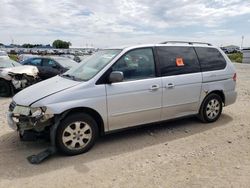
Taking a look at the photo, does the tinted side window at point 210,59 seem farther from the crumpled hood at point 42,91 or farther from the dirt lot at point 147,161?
the crumpled hood at point 42,91

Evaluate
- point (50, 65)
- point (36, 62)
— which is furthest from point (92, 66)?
point (36, 62)

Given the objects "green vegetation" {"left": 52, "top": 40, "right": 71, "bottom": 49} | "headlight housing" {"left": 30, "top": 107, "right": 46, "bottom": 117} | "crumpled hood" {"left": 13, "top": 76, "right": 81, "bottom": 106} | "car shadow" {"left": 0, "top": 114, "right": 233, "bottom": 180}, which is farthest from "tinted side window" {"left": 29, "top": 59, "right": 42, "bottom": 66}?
"green vegetation" {"left": 52, "top": 40, "right": 71, "bottom": 49}

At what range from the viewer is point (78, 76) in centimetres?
499

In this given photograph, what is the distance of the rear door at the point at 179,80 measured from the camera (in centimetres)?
532

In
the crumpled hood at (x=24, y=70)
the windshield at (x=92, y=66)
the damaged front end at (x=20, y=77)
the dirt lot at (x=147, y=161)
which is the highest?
the windshield at (x=92, y=66)

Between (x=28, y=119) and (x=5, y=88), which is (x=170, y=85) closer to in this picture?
(x=28, y=119)

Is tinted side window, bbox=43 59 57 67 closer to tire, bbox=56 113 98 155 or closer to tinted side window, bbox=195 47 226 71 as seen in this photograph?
tinted side window, bbox=195 47 226 71

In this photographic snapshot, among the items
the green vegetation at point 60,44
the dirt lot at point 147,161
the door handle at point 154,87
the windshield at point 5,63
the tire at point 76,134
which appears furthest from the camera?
the green vegetation at point 60,44

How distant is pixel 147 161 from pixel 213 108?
2.64 m

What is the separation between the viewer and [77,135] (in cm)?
448

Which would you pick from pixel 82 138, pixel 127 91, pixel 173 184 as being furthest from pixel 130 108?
pixel 173 184

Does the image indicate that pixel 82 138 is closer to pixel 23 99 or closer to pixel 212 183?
pixel 23 99

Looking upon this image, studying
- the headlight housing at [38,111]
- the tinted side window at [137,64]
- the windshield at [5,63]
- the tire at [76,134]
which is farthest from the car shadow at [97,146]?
the windshield at [5,63]

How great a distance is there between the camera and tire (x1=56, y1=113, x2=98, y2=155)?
4355mm
